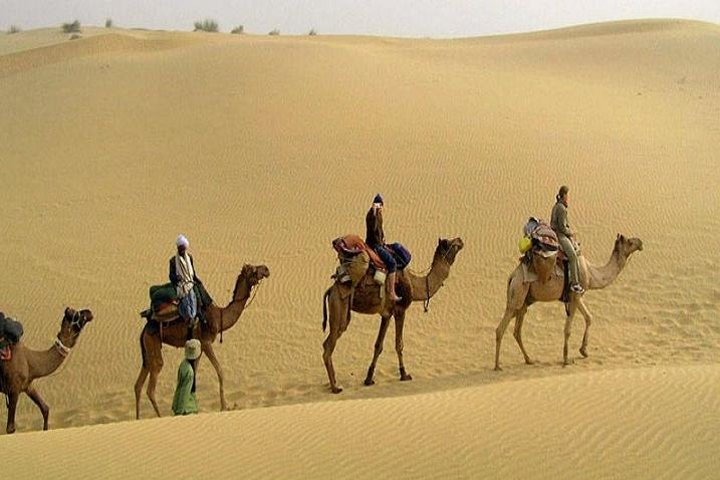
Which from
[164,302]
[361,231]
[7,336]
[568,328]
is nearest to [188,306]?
[164,302]

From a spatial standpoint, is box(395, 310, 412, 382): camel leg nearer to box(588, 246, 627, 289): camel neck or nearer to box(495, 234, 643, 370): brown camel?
box(495, 234, 643, 370): brown camel

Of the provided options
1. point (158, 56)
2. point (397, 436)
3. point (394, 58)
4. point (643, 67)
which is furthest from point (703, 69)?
point (397, 436)

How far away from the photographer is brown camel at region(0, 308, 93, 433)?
387 inches

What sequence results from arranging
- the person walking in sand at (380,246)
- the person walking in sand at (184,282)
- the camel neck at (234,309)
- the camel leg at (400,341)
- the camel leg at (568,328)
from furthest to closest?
the camel leg at (568,328) → the camel leg at (400,341) → the person walking in sand at (380,246) → the camel neck at (234,309) → the person walking in sand at (184,282)

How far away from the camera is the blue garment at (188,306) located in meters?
10.3

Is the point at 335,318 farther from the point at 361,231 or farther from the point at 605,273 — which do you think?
the point at 361,231

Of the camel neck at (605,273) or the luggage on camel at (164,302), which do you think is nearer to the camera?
the luggage on camel at (164,302)

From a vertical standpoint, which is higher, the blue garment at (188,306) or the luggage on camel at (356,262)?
the luggage on camel at (356,262)

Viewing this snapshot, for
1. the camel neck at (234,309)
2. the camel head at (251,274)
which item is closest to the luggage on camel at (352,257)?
the camel head at (251,274)

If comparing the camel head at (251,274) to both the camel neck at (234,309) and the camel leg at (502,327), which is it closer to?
the camel neck at (234,309)

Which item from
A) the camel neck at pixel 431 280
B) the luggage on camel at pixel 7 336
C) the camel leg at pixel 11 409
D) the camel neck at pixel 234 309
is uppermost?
the camel neck at pixel 431 280

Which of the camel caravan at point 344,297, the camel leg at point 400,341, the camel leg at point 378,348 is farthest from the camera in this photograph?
the camel leg at point 400,341

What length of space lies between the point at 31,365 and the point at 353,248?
392cm

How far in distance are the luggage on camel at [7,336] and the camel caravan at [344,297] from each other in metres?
0.01
